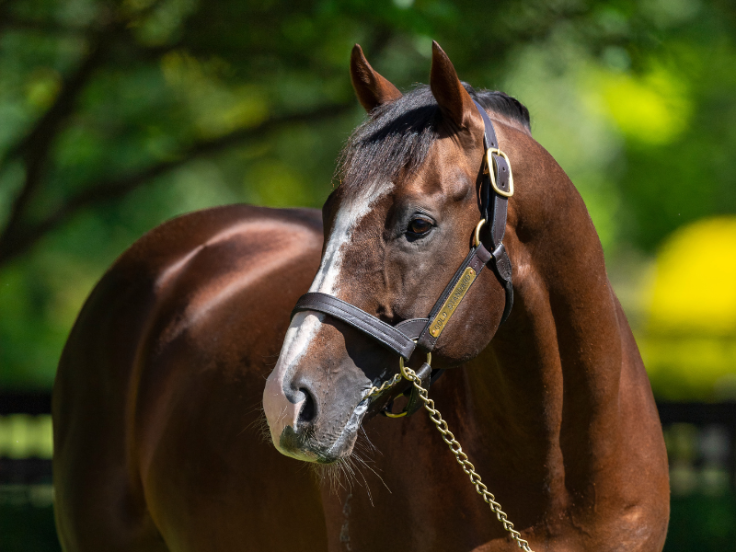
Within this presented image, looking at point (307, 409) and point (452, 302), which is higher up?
point (452, 302)

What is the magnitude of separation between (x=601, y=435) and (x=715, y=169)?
65.9 ft

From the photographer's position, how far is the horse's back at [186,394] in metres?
2.70

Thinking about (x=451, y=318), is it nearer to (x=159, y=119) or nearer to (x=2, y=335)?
(x=159, y=119)

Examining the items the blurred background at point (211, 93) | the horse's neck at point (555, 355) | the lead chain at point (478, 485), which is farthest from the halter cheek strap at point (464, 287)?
the blurred background at point (211, 93)

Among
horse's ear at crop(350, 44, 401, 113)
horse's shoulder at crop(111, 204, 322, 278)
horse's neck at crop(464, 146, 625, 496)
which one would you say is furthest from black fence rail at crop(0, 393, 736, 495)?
horse's ear at crop(350, 44, 401, 113)

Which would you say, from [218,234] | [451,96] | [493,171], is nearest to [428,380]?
[493,171]

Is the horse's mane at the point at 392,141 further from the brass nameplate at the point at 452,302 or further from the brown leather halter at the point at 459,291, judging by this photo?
the brass nameplate at the point at 452,302

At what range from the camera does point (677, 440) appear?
7730 millimetres

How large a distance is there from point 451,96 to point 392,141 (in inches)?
6.9

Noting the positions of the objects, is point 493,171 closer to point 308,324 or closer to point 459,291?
point 459,291

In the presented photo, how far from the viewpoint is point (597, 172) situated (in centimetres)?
2047

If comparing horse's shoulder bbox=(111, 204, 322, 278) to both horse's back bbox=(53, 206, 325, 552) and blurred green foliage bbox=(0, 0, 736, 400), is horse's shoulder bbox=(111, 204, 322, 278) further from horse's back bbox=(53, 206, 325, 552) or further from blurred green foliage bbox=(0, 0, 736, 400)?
blurred green foliage bbox=(0, 0, 736, 400)

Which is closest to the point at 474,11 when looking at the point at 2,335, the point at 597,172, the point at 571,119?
the point at 2,335

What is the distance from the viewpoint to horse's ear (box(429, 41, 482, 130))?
6.04 ft
